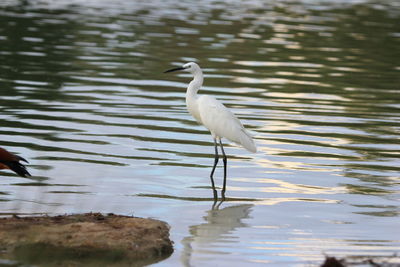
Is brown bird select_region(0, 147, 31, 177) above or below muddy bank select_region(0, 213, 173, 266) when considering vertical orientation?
above

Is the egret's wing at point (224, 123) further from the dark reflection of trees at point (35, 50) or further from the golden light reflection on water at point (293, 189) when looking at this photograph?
the dark reflection of trees at point (35, 50)

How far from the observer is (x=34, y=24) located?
31375 millimetres

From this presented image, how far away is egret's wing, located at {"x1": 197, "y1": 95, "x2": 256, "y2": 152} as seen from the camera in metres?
12.5

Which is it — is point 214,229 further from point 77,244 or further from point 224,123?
point 224,123

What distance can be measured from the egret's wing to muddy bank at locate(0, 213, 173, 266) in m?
4.00

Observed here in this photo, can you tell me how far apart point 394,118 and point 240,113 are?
274 cm

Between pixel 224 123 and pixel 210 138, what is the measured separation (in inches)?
109

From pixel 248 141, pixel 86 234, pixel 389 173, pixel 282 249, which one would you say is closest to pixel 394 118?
pixel 389 173

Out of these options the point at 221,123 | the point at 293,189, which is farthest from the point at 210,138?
the point at 293,189

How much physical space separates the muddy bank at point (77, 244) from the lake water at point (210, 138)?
1.08 ft

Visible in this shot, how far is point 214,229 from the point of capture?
9.98 m

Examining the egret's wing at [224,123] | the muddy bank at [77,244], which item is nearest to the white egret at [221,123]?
the egret's wing at [224,123]

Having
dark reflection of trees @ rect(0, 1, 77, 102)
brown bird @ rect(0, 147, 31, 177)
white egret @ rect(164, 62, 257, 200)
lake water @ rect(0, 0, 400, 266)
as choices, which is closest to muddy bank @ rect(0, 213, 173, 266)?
lake water @ rect(0, 0, 400, 266)

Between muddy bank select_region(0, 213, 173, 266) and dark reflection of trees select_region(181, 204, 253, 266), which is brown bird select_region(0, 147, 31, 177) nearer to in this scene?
muddy bank select_region(0, 213, 173, 266)
